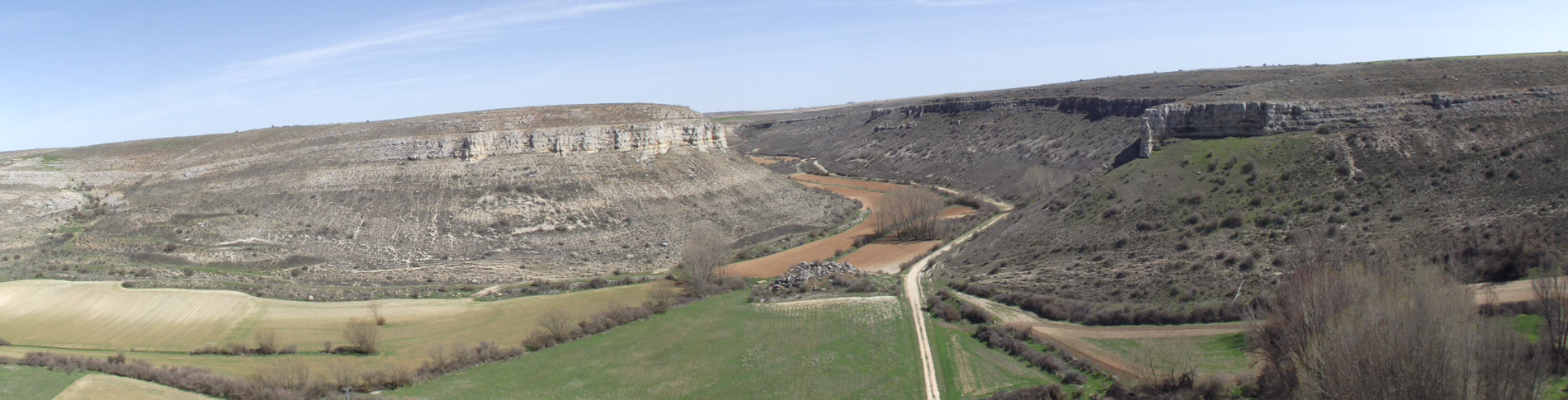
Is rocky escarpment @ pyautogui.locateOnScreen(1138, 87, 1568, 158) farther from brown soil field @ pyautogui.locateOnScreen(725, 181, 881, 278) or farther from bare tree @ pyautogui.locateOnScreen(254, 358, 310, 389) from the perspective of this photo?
bare tree @ pyautogui.locateOnScreen(254, 358, 310, 389)

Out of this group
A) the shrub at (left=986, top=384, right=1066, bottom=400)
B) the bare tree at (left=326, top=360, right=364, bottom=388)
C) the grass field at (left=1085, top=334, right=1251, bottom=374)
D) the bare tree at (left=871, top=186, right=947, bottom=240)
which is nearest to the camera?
the grass field at (left=1085, top=334, right=1251, bottom=374)

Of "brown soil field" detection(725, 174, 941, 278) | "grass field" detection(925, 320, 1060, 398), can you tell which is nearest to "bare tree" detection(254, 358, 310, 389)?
"grass field" detection(925, 320, 1060, 398)

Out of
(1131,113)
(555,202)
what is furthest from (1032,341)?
(1131,113)

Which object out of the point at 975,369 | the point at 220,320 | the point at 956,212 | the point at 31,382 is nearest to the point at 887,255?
the point at 956,212

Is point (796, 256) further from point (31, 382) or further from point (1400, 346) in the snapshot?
point (1400, 346)

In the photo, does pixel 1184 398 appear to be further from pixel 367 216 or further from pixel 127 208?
pixel 127 208

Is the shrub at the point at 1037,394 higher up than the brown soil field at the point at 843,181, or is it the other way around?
the brown soil field at the point at 843,181

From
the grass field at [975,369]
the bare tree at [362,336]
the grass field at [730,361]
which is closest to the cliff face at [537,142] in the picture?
the grass field at [730,361]

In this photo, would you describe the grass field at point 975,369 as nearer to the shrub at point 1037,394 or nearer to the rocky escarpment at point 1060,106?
the shrub at point 1037,394
